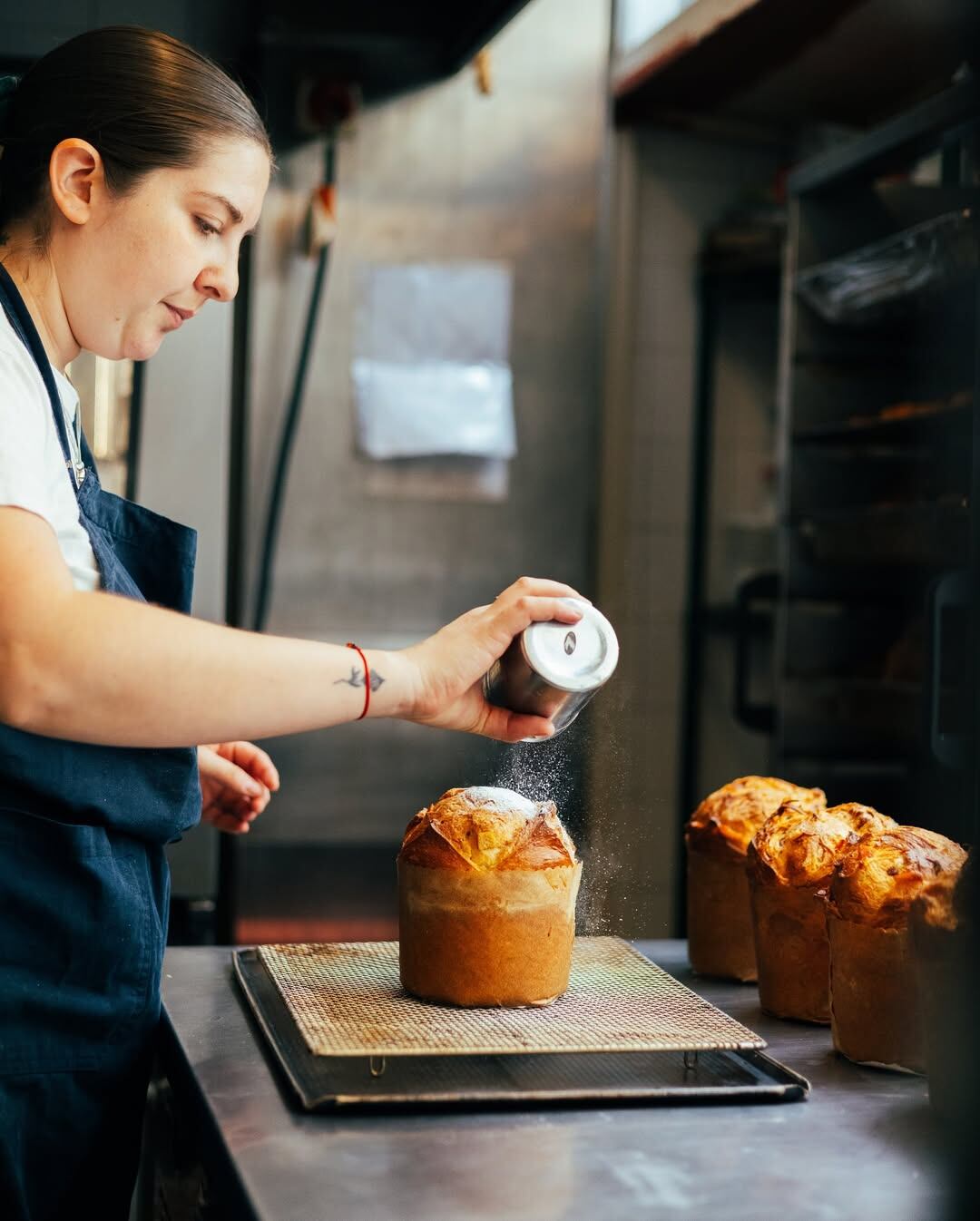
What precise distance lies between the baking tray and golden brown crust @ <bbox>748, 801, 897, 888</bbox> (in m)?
0.14

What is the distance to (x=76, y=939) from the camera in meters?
1.03

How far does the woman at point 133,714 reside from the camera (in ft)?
3.14

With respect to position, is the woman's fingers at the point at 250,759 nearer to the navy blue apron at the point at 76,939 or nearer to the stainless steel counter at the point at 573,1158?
the navy blue apron at the point at 76,939

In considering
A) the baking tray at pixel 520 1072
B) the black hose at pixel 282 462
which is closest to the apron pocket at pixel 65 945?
the baking tray at pixel 520 1072

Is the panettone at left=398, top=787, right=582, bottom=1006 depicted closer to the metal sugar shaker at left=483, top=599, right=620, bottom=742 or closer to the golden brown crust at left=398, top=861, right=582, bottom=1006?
the golden brown crust at left=398, top=861, right=582, bottom=1006

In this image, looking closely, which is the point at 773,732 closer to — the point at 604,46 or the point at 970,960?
the point at 604,46

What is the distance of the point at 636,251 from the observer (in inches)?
138

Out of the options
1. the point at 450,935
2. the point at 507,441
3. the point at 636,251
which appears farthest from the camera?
the point at 636,251

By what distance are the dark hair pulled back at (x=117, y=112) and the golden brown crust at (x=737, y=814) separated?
0.75 m

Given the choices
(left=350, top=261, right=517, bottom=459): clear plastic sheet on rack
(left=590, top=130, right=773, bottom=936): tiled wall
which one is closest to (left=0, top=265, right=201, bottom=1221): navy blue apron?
(left=350, top=261, right=517, bottom=459): clear plastic sheet on rack

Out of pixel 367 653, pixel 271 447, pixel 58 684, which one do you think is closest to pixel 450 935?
pixel 367 653

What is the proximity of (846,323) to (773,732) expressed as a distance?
3.12 ft

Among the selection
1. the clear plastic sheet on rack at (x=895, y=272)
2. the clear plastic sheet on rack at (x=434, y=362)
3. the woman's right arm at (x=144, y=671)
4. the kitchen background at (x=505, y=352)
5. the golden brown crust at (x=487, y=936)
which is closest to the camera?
the woman's right arm at (x=144, y=671)

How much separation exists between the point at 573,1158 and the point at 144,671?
42 centimetres
